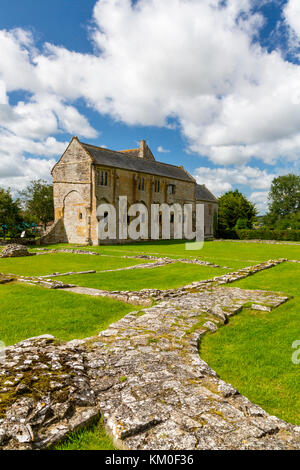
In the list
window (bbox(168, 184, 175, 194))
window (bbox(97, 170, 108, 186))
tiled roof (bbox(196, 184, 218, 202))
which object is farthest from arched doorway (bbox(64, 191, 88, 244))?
tiled roof (bbox(196, 184, 218, 202))

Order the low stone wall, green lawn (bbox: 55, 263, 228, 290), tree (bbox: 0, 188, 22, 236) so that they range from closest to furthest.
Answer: the low stone wall
green lawn (bbox: 55, 263, 228, 290)
tree (bbox: 0, 188, 22, 236)

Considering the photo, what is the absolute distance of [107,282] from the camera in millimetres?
11891

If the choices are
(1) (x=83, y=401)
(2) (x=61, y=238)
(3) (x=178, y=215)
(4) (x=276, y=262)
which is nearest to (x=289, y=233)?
(3) (x=178, y=215)

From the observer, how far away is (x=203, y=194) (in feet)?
197

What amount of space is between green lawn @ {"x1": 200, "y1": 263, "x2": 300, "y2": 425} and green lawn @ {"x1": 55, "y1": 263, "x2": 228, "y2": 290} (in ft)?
15.0

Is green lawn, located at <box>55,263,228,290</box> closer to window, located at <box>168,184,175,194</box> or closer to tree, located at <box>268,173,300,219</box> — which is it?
window, located at <box>168,184,175,194</box>

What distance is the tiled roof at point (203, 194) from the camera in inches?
2272

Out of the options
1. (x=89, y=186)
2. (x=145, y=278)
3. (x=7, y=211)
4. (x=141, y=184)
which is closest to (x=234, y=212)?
(x=141, y=184)

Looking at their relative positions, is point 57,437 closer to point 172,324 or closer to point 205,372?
point 205,372

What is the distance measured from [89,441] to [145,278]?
1023 centimetres

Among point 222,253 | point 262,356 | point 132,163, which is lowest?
point 262,356

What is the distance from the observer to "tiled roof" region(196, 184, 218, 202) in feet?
189

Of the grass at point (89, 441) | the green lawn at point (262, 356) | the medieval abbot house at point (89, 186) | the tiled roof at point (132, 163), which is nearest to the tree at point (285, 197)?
the tiled roof at point (132, 163)

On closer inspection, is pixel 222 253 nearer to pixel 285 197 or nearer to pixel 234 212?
pixel 234 212
